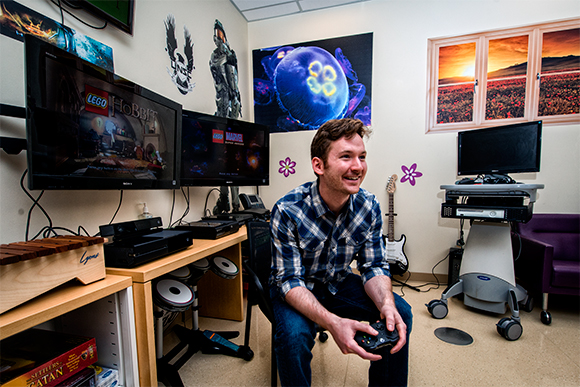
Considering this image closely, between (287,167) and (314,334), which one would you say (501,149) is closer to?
(287,167)

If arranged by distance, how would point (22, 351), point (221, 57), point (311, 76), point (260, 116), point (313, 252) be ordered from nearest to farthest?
1. point (22, 351)
2. point (313, 252)
3. point (221, 57)
4. point (311, 76)
5. point (260, 116)

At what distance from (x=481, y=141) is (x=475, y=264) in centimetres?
105

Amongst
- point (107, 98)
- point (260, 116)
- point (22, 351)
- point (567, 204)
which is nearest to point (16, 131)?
point (107, 98)

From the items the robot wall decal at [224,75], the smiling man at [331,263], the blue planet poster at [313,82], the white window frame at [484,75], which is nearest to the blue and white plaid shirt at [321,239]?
the smiling man at [331,263]

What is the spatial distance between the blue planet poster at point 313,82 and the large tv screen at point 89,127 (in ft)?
5.41

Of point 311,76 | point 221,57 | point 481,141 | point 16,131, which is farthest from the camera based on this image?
point 311,76

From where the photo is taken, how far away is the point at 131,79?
5.16 ft

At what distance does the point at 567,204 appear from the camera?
2.36m

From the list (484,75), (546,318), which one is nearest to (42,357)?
(546,318)

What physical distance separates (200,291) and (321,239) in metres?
1.29

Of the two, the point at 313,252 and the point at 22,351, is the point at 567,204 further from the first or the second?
the point at 22,351

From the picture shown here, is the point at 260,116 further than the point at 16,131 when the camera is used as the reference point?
Yes

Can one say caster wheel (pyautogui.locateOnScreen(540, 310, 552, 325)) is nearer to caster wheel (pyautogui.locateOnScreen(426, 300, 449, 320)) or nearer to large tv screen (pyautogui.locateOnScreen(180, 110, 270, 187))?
caster wheel (pyautogui.locateOnScreen(426, 300, 449, 320))

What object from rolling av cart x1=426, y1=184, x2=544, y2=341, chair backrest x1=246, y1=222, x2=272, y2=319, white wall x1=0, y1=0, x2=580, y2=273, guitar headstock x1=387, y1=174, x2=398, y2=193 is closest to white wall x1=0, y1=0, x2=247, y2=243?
white wall x1=0, y1=0, x2=580, y2=273
